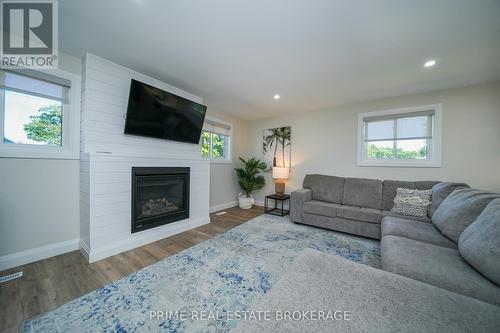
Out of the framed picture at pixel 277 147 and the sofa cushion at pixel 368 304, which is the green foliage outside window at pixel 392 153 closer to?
the framed picture at pixel 277 147

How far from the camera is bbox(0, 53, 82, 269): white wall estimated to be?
191 cm

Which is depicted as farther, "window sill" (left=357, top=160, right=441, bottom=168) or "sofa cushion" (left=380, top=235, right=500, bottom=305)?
"window sill" (left=357, top=160, right=441, bottom=168)

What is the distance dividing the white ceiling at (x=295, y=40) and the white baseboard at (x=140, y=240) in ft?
7.71

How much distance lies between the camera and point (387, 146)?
345 centimetres

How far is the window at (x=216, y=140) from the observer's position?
408cm

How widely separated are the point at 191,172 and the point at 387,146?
3700 millimetres

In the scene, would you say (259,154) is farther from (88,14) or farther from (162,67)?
(88,14)

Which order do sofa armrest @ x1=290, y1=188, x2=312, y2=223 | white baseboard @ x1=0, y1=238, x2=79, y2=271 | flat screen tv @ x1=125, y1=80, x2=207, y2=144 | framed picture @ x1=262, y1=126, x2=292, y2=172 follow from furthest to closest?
1. framed picture @ x1=262, y1=126, x2=292, y2=172
2. sofa armrest @ x1=290, y1=188, x2=312, y2=223
3. flat screen tv @ x1=125, y1=80, x2=207, y2=144
4. white baseboard @ x1=0, y1=238, x2=79, y2=271

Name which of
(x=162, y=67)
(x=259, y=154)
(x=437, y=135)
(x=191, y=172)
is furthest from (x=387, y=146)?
(x=162, y=67)

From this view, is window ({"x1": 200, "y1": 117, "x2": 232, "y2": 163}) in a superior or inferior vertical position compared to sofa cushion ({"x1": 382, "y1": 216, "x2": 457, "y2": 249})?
superior

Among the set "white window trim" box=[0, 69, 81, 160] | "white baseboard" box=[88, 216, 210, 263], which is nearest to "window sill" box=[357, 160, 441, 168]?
"white baseboard" box=[88, 216, 210, 263]

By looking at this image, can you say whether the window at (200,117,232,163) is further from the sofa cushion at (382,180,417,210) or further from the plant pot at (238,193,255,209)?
the sofa cushion at (382,180,417,210)

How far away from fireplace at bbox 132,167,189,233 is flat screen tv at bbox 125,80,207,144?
1.83ft

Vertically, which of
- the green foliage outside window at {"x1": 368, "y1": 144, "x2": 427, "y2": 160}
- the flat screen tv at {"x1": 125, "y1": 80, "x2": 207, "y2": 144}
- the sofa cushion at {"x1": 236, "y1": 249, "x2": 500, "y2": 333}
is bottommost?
the sofa cushion at {"x1": 236, "y1": 249, "x2": 500, "y2": 333}
